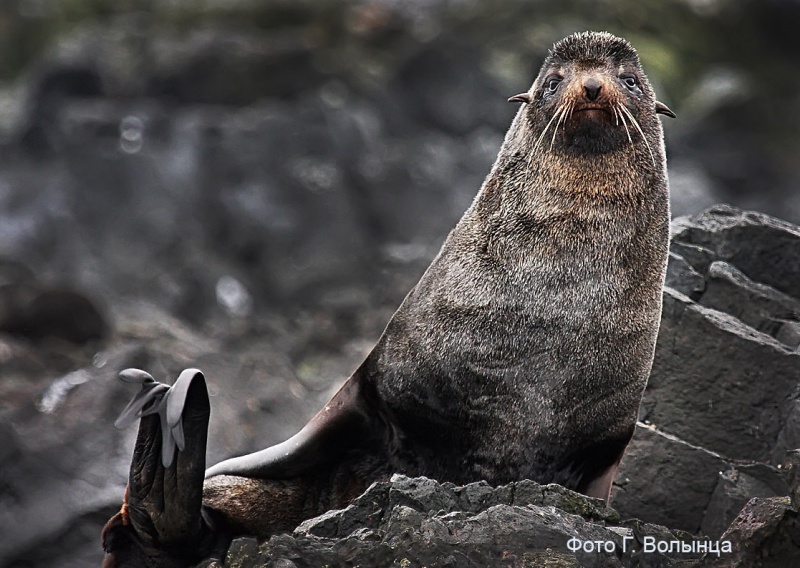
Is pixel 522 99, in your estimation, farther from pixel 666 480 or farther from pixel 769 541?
pixel 769 541

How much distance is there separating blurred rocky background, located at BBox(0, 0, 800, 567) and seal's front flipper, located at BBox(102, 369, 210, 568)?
7.82 ft

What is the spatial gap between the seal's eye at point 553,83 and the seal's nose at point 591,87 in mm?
296

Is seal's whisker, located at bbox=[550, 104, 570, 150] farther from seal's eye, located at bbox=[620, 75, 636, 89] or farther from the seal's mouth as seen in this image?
seal's eye, located at bbox=[620, 75, 636, 89]

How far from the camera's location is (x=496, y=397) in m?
5.08

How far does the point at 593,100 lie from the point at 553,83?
37 cm

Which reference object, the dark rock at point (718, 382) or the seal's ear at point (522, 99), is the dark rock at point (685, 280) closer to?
the dark rock at point (718, 382)

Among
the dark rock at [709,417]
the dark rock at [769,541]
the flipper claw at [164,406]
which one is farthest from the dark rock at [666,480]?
the flipper claw at [164,406]

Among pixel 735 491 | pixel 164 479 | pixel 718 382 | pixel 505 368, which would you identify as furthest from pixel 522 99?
pixel 164 479

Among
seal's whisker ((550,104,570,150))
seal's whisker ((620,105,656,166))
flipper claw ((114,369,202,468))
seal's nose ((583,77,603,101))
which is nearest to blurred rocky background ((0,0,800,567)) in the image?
seal's whisker ((620,105,656,166))

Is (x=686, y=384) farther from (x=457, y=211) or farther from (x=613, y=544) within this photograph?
(x=457, y=211)

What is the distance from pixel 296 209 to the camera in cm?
1962

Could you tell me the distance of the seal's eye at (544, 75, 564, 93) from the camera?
566cm

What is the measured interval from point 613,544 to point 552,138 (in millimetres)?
2105

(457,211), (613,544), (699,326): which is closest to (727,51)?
(457,211)
